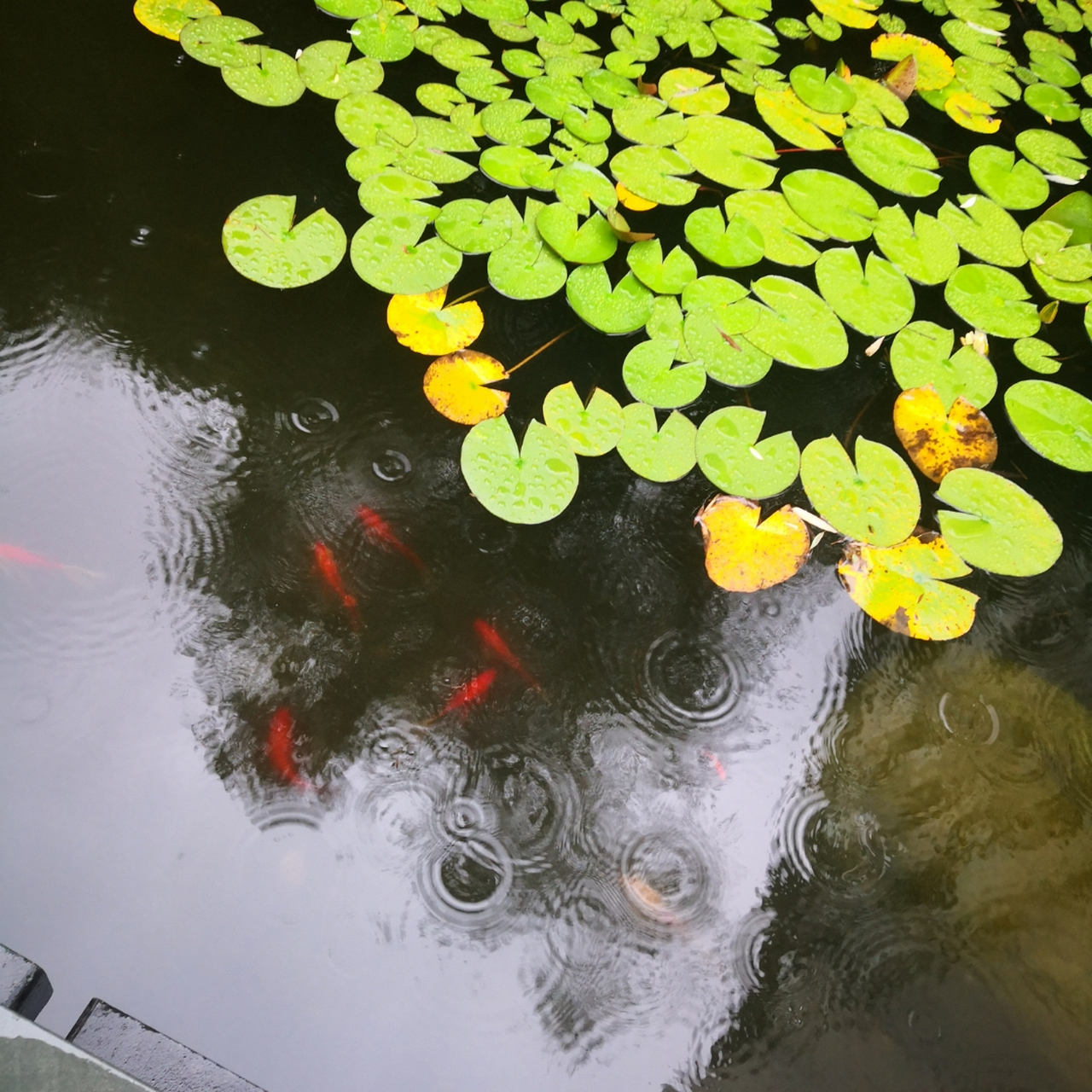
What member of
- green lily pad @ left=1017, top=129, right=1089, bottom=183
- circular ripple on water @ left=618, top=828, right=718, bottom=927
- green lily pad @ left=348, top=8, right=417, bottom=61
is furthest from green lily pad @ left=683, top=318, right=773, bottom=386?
green lily pad @ left=1017, top=129, right=1089, bottom=183

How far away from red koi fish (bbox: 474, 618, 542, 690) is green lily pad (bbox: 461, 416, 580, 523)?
208mm

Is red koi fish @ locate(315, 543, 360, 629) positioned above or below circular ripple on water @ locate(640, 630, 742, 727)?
above

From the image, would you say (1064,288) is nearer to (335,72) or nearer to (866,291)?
(866,291)

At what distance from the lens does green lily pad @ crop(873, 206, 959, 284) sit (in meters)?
1.95

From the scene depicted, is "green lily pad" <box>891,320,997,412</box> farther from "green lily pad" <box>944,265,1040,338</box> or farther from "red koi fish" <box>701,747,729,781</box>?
"red koi fish" <box>701,747,729,781</box>

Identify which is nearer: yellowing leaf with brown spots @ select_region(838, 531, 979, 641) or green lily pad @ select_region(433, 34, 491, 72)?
yellowing leaf with brown spots @ select_region(838, 531, 979, 641)

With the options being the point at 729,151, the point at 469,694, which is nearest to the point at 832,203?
the point at 729,151

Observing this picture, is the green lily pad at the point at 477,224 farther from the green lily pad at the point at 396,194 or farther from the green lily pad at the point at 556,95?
the green lily pad at the point at 556,95

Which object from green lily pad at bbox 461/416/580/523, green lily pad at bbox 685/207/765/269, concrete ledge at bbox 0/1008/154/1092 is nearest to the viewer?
concrete ledge at bbox 0/1008/154/1092

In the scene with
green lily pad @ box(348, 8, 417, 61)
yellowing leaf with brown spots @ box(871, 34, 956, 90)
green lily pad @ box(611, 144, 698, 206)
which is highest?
green lily pad @ box(348, 8, 417, 61)

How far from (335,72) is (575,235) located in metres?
0.75

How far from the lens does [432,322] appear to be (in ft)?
5.60

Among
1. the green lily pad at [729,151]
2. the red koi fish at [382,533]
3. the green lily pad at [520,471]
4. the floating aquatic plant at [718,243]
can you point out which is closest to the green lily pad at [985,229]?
the floating aquatic plant at [718,243]

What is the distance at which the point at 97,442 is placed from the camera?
5.04 ft
